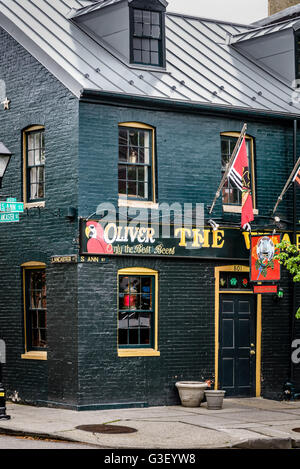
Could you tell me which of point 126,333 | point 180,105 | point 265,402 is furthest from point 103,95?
point 265,402

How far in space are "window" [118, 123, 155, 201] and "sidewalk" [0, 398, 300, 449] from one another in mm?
4557

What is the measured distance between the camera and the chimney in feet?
85.0

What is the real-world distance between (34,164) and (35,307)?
313 cm

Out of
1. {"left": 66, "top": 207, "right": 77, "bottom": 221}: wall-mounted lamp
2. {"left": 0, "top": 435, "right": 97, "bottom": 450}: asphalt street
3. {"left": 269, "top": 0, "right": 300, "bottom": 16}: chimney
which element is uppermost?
{"left": 269, "top": 0, "right": 300, "bottom": 16}: chimney

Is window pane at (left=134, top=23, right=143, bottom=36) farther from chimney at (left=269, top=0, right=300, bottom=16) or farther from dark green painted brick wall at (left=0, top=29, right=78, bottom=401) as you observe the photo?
chimney at (left=269, top=0, right=300, bottom=16)

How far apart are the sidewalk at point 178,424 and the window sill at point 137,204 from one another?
4.21 m

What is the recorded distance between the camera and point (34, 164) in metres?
19.0

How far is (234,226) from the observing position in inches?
765

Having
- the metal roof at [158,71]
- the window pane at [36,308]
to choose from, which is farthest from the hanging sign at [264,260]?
the window pane at [36,308]

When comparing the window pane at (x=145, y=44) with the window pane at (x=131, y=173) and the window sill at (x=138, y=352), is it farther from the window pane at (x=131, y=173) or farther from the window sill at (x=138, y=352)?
the window sill at (x=138, y=352)

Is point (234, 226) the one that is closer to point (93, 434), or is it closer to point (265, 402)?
point (265, 402)

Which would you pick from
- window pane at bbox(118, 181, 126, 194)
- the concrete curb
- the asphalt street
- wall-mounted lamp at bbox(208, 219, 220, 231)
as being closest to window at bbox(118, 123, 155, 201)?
window pane at bbox(118, 181, 126, 194)

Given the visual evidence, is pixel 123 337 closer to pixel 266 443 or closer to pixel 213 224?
→ pixel 213 224

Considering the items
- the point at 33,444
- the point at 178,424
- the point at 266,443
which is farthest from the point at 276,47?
the point at 33,444
